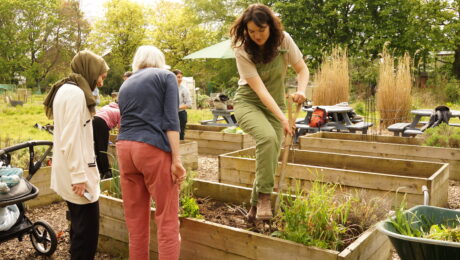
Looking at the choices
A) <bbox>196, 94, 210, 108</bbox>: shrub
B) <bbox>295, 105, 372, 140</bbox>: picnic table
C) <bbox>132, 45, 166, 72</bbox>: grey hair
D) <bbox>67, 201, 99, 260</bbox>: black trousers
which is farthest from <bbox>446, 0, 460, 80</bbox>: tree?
<bbox>67, 201, 99, 260</bbox>: black trousers

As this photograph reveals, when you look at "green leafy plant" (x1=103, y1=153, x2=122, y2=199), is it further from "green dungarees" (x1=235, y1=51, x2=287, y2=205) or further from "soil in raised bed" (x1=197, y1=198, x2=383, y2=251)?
"green dungarees" (x1=235, y1=51, x2=287, y2=205)

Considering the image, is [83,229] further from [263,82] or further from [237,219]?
[263,82]

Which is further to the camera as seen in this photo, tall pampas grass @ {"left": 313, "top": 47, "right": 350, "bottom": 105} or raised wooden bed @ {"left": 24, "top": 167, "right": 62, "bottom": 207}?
tall pampas grass @ {"left": 313, "top": 47, "right": 350, "bottom": 105}

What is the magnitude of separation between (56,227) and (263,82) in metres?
2.59

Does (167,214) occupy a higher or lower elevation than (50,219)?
higher

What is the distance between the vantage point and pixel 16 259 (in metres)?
3.40

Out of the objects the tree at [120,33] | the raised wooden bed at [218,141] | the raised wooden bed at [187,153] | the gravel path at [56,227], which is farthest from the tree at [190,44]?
the gravel path at [56,227]

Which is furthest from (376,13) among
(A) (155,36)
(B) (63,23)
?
(B) (63,23)

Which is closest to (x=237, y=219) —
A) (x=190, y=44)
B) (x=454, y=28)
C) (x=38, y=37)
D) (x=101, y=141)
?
(x=101, y=141)

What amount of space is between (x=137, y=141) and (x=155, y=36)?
1275 inches

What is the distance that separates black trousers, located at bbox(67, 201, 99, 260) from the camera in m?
2.69

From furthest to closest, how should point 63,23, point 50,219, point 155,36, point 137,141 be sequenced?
point 63,23 < point 155,36 < point 50,219 < point 137,141

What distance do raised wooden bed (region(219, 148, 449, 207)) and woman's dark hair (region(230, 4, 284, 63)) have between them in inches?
44.3

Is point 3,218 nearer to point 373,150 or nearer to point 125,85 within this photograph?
point 125,85
